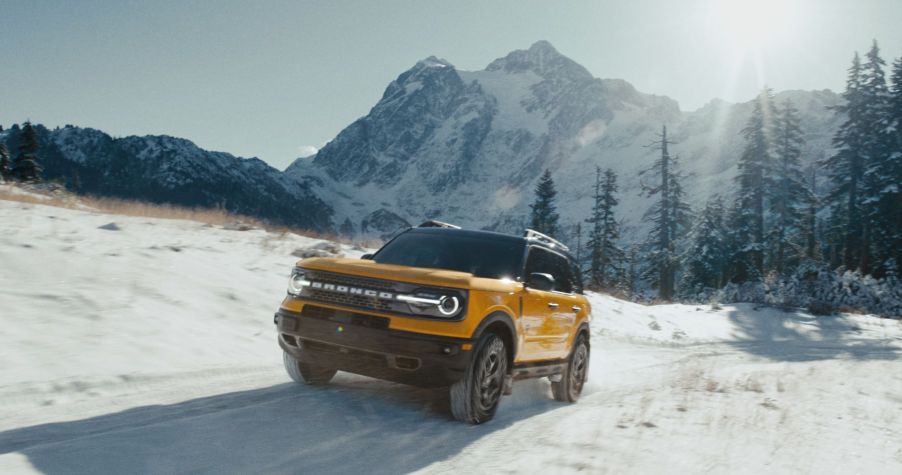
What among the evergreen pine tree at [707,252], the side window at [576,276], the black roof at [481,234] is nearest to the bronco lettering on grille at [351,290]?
the black roof at [481,234]

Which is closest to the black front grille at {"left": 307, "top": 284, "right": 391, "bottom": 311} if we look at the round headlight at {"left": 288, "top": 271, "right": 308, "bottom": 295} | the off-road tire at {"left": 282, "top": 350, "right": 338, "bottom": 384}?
the round headlight at {"left": 288, "top": 271, "right": 308, "bottom": 295}

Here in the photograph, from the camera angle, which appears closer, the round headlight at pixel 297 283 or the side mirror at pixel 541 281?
the round headlight at pixel 297 283

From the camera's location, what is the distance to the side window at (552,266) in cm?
681

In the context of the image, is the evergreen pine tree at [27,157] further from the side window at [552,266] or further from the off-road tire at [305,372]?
the side window at [552,266]

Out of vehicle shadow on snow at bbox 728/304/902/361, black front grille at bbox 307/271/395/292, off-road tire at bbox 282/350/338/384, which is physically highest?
black front grille at bbox 307/271/395/292

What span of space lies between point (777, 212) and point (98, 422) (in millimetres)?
48571

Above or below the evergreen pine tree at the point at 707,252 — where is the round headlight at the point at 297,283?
below

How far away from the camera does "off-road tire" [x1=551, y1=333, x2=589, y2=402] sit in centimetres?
745

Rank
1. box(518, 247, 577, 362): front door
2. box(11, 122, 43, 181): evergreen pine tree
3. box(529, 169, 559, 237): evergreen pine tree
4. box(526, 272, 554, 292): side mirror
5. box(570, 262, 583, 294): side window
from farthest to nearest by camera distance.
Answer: box(11, 122, 43, 181): evergreen pine tree < box(529, 169, 559, 237): evergreen pine tree < box(570, 262, 583, 294): side window < box(518, 247, 577, 362): front door < box(526, 272, 554, 292): side mirror

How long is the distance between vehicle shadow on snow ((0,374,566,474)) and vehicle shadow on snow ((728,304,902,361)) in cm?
1026

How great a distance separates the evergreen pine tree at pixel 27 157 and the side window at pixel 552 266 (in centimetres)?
6050

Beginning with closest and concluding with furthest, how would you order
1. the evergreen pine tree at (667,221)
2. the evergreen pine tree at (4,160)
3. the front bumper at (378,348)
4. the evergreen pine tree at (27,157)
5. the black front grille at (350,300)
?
the front bumper at (378,348), the black front grille at (350,300), the evergreen pine tree at (667,221), the evergreen pine tree at (4,160), the evergreen pine tree at (27,157)

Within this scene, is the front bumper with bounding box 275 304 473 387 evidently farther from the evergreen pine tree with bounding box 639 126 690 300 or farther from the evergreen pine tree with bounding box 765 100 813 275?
the evergreen pine tree with bounding box 639 126 690 300

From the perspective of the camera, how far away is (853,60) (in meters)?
40.9
